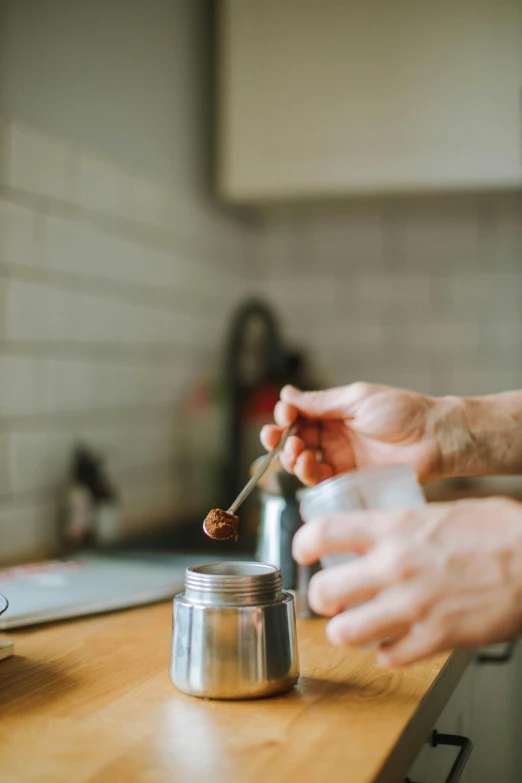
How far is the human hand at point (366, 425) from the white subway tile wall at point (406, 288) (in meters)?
1.18

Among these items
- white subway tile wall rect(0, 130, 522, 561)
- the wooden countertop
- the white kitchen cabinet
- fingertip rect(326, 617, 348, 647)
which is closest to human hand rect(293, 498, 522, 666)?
fingertip rect(326, 617, 348, 647)

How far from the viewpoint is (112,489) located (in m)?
1.66

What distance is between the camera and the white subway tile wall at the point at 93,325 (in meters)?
1.46

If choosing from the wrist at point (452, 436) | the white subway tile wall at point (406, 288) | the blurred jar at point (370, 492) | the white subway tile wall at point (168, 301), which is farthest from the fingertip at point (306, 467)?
the white subway tile wall at point (406, 288)

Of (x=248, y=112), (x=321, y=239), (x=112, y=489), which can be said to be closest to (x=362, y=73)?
(x=248, y=112)

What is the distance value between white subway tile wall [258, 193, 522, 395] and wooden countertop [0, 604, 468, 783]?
1.39 metres

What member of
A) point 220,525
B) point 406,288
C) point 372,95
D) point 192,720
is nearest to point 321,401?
point 220,525

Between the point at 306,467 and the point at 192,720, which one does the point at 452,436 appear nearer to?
the point at 306,467

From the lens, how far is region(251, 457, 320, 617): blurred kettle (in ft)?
3.65

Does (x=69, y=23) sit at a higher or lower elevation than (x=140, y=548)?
higher

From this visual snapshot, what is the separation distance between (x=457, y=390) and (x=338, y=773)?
5.70 ft

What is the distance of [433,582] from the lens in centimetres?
59

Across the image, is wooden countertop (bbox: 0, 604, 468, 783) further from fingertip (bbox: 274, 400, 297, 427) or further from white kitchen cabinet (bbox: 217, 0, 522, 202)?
white kitchen cabinet (bbox: 217, 0, 522, 202)

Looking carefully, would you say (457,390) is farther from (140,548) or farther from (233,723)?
(233,723)
